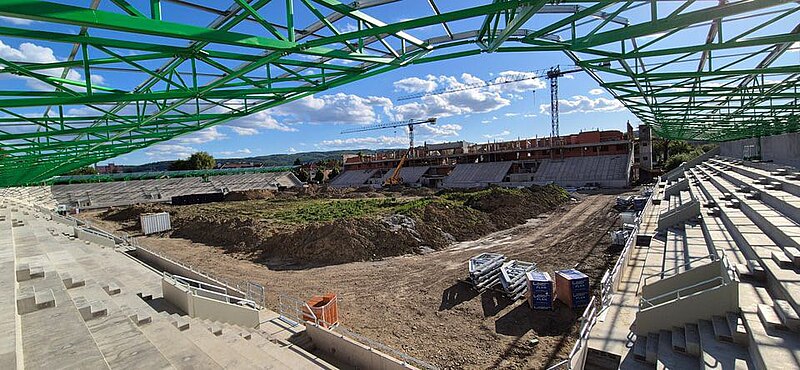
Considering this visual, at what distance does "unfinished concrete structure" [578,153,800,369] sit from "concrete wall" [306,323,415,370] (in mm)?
4207

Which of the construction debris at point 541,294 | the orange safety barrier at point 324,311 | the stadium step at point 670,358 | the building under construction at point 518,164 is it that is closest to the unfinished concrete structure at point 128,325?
the orange safety barrier at point 324,311

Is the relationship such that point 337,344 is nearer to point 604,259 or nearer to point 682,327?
point 682,327

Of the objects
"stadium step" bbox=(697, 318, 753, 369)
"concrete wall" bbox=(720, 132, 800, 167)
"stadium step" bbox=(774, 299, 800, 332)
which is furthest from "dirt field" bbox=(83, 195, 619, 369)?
"concrete wall" bbox=(720, 132, 800, 167)

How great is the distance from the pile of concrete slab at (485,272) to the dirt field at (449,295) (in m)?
0.39

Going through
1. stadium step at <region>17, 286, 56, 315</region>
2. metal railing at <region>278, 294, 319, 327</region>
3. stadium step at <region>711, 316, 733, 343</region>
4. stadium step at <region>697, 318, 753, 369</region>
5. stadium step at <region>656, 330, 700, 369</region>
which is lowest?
metal railing at <region>278, 294, 319, 327</region>

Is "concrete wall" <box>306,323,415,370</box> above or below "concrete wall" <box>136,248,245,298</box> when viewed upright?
below

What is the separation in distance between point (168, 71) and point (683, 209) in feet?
67.6

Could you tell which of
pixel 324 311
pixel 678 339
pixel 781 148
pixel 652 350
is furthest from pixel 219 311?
pixel 781 148

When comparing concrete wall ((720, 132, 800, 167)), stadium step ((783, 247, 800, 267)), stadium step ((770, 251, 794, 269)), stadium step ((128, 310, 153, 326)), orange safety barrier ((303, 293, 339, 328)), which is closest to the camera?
stadium step ((128, 310, 153, 326))

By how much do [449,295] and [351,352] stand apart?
17.5 ft

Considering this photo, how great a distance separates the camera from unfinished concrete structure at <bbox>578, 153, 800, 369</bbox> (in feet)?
19.6

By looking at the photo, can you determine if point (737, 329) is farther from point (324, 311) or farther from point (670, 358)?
point (324, 311)

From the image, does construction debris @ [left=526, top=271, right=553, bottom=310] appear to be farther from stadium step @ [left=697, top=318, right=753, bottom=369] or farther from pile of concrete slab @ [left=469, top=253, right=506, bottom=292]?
stadium step @ [left=697, top=318, right=753, bottom=369]

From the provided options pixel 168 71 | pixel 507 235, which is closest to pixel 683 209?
pixel 507 235
